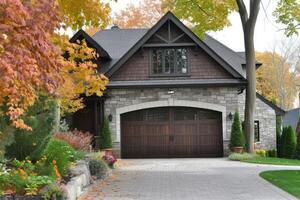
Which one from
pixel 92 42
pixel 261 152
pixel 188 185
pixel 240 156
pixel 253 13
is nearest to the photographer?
pixel 188 185

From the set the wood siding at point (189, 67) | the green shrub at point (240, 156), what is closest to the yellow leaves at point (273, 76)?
the wood siding at point (189, 67)

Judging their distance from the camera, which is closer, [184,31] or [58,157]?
[58,157]

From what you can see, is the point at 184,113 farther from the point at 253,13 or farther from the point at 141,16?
the point at 141,16

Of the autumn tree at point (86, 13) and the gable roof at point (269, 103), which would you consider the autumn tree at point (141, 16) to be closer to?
the gable roof at point (269, 103)

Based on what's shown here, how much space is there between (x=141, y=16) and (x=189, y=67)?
22.5 m

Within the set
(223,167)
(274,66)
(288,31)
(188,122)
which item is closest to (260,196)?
(223,167)

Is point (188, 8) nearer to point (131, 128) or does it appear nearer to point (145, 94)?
point (145, 94)

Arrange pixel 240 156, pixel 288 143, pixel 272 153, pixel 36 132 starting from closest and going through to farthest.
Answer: pixel 36 132
pixel 240 156
pixel 272 153
pixel 288 143

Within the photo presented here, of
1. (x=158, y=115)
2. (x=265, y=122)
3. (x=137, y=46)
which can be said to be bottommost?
(x=265, y=122)

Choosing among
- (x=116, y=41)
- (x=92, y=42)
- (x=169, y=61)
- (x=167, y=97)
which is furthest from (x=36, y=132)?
(x=116, y=41)

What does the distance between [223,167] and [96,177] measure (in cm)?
615

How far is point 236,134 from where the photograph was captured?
24453mm

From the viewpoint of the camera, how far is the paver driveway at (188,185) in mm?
11406

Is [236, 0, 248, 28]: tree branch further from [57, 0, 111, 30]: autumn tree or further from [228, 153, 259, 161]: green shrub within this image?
[57, 0, 111, 30]: autumn tree
